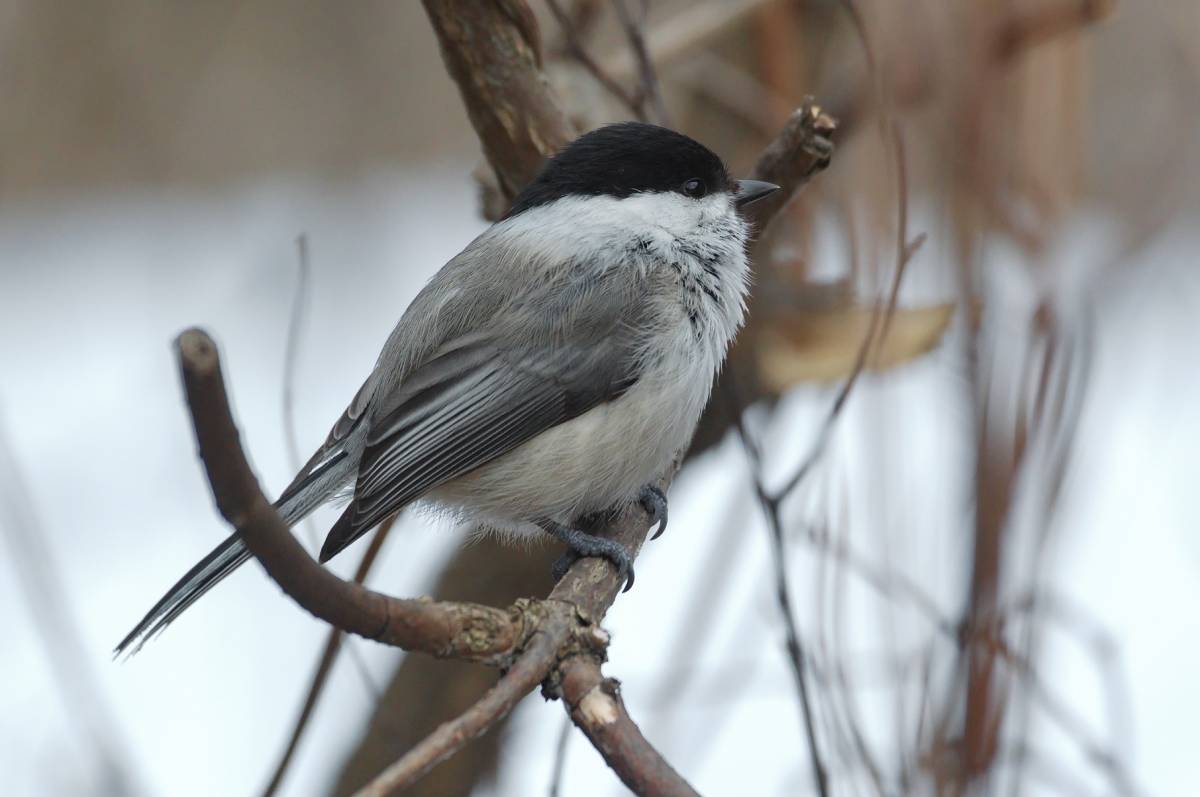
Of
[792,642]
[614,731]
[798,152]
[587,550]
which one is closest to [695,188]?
[798,152]

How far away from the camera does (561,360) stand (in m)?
1.87

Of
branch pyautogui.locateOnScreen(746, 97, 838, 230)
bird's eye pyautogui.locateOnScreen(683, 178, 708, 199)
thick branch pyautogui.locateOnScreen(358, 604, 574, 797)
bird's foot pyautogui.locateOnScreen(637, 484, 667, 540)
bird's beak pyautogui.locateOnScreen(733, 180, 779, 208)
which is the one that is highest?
bird's eye pyautogui.locateOnScreen(683, 178, 708, 199)

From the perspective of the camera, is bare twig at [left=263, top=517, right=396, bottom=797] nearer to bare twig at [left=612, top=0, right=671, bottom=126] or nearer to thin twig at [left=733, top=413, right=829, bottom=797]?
thin twig at [left=733, top=413, right=829, bottom=797]

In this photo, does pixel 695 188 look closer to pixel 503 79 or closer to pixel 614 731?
pixel 503 79

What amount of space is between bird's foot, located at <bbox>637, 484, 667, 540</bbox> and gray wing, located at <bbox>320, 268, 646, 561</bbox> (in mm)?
207

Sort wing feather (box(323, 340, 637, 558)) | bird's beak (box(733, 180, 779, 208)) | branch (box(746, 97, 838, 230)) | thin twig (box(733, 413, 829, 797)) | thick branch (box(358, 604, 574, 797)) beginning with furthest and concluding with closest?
1. bird's beak (box(733, 180, 779, 208))
2. wing feather (box(323, 340, 637, 558))
3. branch (box(746, 97, 838, 230))
4. thin twig (box(733, 413, 829, 797))
5. thick branch (box(358, 604, 574, 797))

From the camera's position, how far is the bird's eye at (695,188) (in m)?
2.06

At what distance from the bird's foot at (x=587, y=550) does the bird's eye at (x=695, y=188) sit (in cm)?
60

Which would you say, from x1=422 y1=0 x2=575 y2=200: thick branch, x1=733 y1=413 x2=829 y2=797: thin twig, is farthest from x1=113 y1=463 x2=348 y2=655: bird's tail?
x1=422 y1=0 x2=575 y2=200: thick branch

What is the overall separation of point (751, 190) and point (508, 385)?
19.4 inches

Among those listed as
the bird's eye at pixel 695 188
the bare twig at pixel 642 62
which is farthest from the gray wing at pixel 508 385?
the bare twig at pixel 642 62

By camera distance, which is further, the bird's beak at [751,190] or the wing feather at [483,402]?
the bird's beak at [751,190]

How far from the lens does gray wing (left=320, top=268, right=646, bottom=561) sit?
5.93 ft

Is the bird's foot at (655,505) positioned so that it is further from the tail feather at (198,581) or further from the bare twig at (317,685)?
the tail feather at (198,581)
